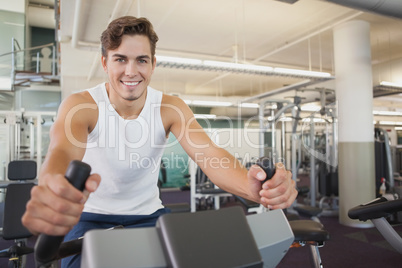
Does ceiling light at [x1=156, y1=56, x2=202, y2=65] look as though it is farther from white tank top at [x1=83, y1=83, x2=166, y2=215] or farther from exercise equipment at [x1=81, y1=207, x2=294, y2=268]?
exercise equipment at [x1=81, y1=207, x2=294, y2=268]

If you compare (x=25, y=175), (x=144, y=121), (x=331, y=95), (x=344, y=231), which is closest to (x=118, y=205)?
(x=144, y=121)

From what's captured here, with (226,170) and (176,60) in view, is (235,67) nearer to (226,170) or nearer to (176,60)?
(176,60)

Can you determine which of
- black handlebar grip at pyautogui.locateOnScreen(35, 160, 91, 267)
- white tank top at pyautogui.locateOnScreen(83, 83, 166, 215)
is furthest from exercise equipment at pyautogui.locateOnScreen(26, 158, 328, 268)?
white tank top at pyautogui.locateOnScreen(83, 83, 166, 215)

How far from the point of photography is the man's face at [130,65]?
3.00 feet

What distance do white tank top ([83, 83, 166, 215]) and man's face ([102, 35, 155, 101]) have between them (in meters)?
0.09

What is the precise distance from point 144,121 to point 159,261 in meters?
0.68

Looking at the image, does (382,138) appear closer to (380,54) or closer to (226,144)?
(380,54)

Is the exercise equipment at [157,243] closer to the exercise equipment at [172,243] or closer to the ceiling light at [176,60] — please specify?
the exercise equipment at [172,243]

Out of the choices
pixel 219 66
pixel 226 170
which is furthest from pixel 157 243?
pixel 219 66

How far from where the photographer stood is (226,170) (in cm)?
91

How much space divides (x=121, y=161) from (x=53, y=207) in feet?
1.77

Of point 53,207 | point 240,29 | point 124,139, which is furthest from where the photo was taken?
point 240,29

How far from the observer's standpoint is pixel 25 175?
282cm

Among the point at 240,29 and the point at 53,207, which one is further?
the point at 240,29
